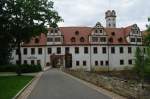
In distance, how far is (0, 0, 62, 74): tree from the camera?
2235 inches

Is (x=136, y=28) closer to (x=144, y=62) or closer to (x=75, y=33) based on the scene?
(x=75, y=33)

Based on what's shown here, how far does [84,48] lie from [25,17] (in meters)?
43.9

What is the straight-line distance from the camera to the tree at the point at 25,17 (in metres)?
56.8

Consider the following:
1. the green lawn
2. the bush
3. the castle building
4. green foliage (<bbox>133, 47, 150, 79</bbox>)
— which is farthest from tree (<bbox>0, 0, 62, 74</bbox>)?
the castle building

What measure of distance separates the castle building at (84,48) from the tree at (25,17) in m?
38.7

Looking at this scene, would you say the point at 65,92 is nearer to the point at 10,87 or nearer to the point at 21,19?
the point at 10,87

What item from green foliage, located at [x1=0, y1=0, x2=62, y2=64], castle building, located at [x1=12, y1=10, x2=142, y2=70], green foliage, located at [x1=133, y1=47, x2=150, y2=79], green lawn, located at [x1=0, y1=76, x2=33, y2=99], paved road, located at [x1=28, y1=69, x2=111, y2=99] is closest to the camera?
paved road, located at [x1=28, y1=69, x2=111, y2=99]

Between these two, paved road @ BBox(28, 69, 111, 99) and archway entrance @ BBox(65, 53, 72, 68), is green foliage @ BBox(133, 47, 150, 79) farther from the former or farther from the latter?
paved road @ BBox(28, 69, 111, 99)

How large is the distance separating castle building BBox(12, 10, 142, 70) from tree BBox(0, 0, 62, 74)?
38.7m

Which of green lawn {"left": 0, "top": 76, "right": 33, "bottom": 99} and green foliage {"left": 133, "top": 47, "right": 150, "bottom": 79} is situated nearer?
green lawn {"left": 0, "top": 76, "right": 33, "bottom": 99}

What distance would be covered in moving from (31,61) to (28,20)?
4236 cm

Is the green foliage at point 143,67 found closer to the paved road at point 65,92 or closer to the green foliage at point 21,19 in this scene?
the green foliage at point 21,19

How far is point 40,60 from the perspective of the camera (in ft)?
323

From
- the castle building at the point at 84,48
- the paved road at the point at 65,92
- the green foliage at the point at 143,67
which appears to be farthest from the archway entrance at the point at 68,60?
the paved road at the point at 65,92
